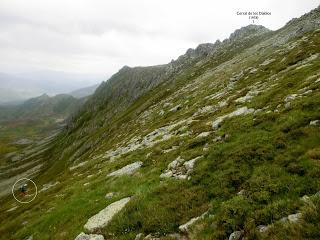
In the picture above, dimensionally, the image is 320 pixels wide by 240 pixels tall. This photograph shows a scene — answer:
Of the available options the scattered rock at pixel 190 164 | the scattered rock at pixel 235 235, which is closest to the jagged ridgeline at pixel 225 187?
the scattered rock at pixel 235 235

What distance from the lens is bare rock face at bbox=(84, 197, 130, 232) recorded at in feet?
61.4

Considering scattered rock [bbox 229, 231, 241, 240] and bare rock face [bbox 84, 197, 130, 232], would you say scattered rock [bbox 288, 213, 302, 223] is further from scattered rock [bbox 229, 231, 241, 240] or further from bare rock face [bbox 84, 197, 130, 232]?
bare rock face [bbox 84, 197, 130, 232]

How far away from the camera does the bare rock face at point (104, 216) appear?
18719 mm

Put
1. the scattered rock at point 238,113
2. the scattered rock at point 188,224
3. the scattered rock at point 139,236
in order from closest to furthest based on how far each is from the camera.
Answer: the scattered rock at point 188,224, the scattered rock at point 139,236, the scattered rock at point 238,113

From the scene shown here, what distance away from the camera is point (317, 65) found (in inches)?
1316

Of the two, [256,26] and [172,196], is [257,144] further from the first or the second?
[256,26]

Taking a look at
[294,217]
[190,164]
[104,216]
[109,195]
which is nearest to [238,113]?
[190,164]

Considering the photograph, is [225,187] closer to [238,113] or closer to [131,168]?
[238,113]

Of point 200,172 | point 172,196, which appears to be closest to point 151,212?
point 172,196

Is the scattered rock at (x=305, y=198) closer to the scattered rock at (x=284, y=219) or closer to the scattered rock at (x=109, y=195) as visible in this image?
the scattered rock at (x=284, y=219)

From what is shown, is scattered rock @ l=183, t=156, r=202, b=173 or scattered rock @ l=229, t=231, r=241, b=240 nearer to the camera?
scattered rock @ l=229, t=231, r=241, b=240

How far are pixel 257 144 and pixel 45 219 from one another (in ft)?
59.0

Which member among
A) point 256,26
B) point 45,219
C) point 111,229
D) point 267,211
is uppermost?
point 256,26

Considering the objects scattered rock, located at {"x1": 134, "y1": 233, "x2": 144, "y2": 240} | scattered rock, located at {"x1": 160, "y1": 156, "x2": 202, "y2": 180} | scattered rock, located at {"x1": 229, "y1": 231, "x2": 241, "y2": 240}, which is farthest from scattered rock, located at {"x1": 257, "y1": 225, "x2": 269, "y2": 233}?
scattered rock, located at {"x1": 160, "y1": 156, "x2": 202, "y2": 180}
